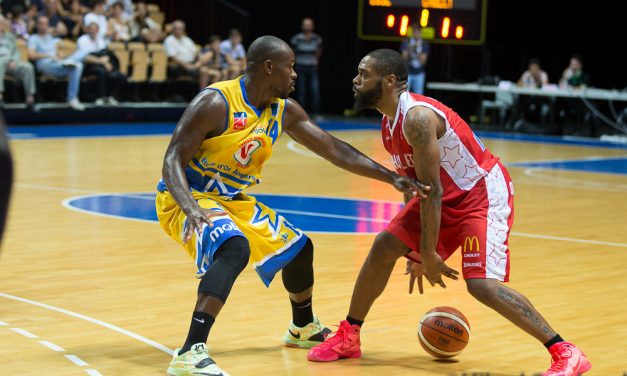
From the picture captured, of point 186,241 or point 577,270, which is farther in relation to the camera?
point 577,270

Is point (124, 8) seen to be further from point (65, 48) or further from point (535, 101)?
point (535, 101)

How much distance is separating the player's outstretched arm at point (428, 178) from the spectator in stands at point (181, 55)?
16.6 meters

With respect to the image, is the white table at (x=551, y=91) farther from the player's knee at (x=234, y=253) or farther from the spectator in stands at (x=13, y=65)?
the player's knee at (x=234, y=253)

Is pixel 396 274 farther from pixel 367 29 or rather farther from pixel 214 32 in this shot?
pixel 214 32

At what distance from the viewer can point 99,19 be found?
20.2m

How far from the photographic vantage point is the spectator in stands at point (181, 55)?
21203mm

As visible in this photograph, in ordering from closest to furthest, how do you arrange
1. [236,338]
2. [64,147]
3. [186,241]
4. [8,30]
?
[186,241] → [236,338] → [64,147] → [8,30]

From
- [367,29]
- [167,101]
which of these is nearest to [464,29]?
[367,29]

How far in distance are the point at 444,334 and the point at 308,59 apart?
17791mm

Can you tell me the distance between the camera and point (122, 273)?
287 inches

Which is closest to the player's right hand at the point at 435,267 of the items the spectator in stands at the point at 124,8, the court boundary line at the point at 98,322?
the court boundary line at the point at 98,322

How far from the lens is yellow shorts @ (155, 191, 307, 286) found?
16.4 ft

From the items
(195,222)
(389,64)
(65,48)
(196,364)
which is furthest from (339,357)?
(65,48)

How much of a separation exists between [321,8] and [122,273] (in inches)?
715
